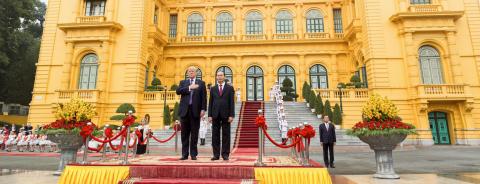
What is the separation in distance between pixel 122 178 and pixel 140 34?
1868 centimetres

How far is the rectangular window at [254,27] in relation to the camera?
1083 inches

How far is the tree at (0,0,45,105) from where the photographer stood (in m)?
26.8

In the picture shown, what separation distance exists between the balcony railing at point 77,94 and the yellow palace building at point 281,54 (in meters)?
0.08

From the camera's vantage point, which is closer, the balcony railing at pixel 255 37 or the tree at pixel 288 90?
the tree at pixel 288 90

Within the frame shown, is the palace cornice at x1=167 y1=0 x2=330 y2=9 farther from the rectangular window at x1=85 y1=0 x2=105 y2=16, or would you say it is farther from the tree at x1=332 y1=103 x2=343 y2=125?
the tree at x1=332 y1=103 x2=343 y2=125

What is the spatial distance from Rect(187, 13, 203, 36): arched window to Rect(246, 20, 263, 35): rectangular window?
15.6 ft

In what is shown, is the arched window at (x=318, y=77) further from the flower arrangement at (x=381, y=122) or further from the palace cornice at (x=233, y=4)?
the flower arrangement at (x=381, y=122)

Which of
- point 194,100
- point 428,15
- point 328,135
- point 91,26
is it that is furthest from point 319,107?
point 91,26

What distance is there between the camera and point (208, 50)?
2705 centimetres

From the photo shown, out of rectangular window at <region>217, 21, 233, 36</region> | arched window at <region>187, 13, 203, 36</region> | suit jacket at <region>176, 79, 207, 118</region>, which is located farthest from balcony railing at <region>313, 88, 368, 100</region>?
suit jacket at <region>176, 79, 207, 118</region>

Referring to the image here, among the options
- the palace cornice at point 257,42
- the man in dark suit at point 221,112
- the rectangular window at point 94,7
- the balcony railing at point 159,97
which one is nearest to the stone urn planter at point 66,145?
the man in dark suit at point 221,112

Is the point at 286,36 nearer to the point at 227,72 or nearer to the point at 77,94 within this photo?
the point at 227,72

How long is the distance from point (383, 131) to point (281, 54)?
20.2 m

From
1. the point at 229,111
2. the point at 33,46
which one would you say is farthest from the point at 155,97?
the point at 33,46
